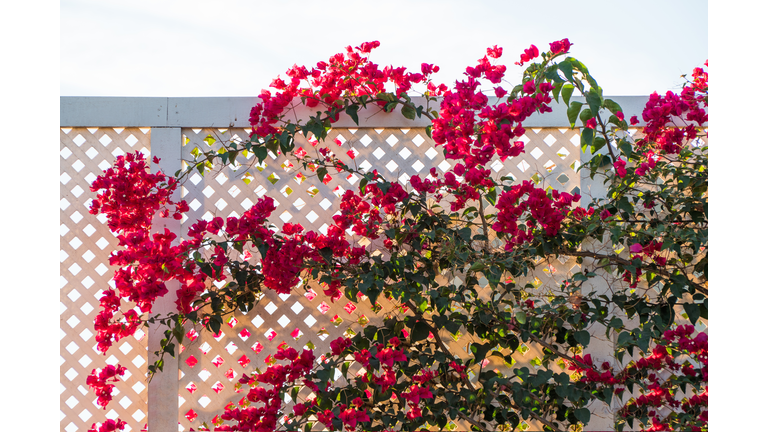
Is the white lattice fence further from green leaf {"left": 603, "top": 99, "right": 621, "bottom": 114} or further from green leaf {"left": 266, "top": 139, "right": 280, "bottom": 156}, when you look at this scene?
green leaf {"left": 603, "top": 99, "right": 621, "bottom": 114}

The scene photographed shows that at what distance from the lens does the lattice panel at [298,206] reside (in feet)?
7.06

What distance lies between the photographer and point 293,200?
2.19 metres

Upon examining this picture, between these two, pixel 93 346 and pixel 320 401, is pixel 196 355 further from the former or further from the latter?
pixel 320 401

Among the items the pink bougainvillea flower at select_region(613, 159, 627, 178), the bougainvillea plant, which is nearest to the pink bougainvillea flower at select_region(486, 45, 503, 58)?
the bougainvillea plant

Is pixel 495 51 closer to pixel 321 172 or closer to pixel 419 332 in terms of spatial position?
pixel 321 172

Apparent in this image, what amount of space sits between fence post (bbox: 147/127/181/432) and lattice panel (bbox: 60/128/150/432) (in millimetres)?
57

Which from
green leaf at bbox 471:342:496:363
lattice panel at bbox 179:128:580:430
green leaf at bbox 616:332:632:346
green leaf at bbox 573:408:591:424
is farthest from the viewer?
lattice panel at bbox 179:128:580:430

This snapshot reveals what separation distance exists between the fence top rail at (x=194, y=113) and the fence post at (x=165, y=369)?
18 cm

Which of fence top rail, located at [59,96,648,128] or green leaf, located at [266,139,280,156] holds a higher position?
fence top rail, located at [59,96,648,128]

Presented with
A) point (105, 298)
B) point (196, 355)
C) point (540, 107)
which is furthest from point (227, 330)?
point (540, 107)

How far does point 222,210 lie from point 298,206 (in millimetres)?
349

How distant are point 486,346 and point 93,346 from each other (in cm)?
175

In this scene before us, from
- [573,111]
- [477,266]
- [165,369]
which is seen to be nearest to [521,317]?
[477,266]

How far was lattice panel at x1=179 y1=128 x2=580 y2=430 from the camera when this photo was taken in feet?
7.06
